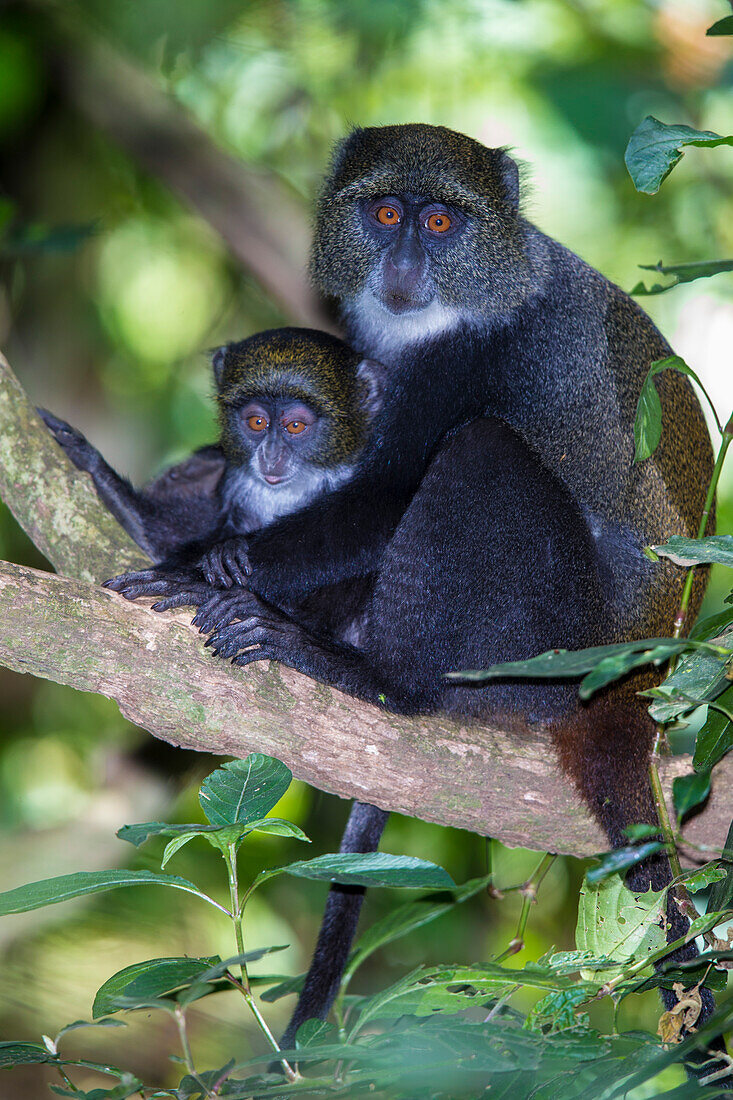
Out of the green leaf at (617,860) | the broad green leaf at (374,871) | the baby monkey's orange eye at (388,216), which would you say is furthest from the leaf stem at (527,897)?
the baby monkey's orange eye at (388,216)

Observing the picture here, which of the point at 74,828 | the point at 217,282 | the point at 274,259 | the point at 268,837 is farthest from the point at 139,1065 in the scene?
the point at 217,282

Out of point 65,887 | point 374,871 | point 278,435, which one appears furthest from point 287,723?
point 278,435

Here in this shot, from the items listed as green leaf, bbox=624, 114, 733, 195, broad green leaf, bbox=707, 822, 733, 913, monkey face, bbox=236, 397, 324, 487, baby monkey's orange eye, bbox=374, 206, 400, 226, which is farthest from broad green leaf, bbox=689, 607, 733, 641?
monkey face, bbox=236, 397, 324, 487

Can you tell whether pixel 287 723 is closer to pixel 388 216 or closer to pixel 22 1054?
pixel 22 1054

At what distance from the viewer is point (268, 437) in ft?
15.0

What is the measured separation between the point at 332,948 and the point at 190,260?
20.6 feet

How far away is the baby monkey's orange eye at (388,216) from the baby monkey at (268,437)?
611mm

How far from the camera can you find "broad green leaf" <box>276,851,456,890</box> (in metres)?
1.82

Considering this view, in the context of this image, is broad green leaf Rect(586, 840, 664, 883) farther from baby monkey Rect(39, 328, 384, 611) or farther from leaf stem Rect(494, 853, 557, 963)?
baby monkey Rect(39, 328, 384, 611)

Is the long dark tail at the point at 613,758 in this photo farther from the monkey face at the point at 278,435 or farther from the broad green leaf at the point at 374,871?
the monkey face at the point at 278,435

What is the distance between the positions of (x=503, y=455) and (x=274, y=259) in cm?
310

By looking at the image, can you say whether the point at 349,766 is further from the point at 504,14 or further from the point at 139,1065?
the point at 504,14

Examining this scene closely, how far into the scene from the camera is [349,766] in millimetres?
3160

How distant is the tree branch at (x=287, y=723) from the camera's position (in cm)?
293
